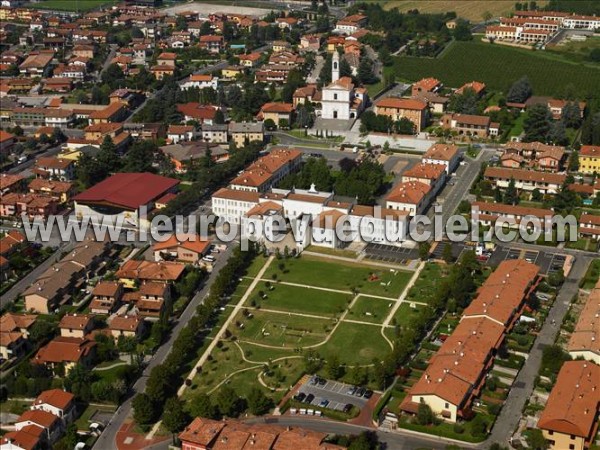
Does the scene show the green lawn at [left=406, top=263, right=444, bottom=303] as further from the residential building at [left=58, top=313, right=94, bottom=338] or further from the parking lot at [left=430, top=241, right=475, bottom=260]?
the residential building at [left=58, top=313, right=94, bottom=338]

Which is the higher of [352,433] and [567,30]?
[567,30]

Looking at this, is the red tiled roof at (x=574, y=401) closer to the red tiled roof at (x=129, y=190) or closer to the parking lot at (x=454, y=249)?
the parking lot at (x=454, y=249)

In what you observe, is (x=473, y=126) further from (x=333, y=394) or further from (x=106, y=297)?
(x=333, y=394)

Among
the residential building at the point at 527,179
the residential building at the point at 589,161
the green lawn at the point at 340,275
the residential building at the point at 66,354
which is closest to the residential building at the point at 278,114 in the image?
the residential building at the point at 527,179

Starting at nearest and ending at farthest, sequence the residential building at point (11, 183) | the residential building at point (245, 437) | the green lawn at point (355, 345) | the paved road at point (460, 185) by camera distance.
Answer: the residential building at point (245, 437), the green lawn at point (355, 345), the paved road at point (460, 185), the residential building at point (11, 183)

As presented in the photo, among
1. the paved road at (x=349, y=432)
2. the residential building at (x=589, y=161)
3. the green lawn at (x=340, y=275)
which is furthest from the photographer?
the residential building at (x=589, y=161)

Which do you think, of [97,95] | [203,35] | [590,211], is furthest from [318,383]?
[203,35]

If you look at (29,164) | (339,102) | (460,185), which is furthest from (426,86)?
(29,164)

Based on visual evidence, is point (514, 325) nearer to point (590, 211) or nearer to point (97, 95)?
point (590, 211)
